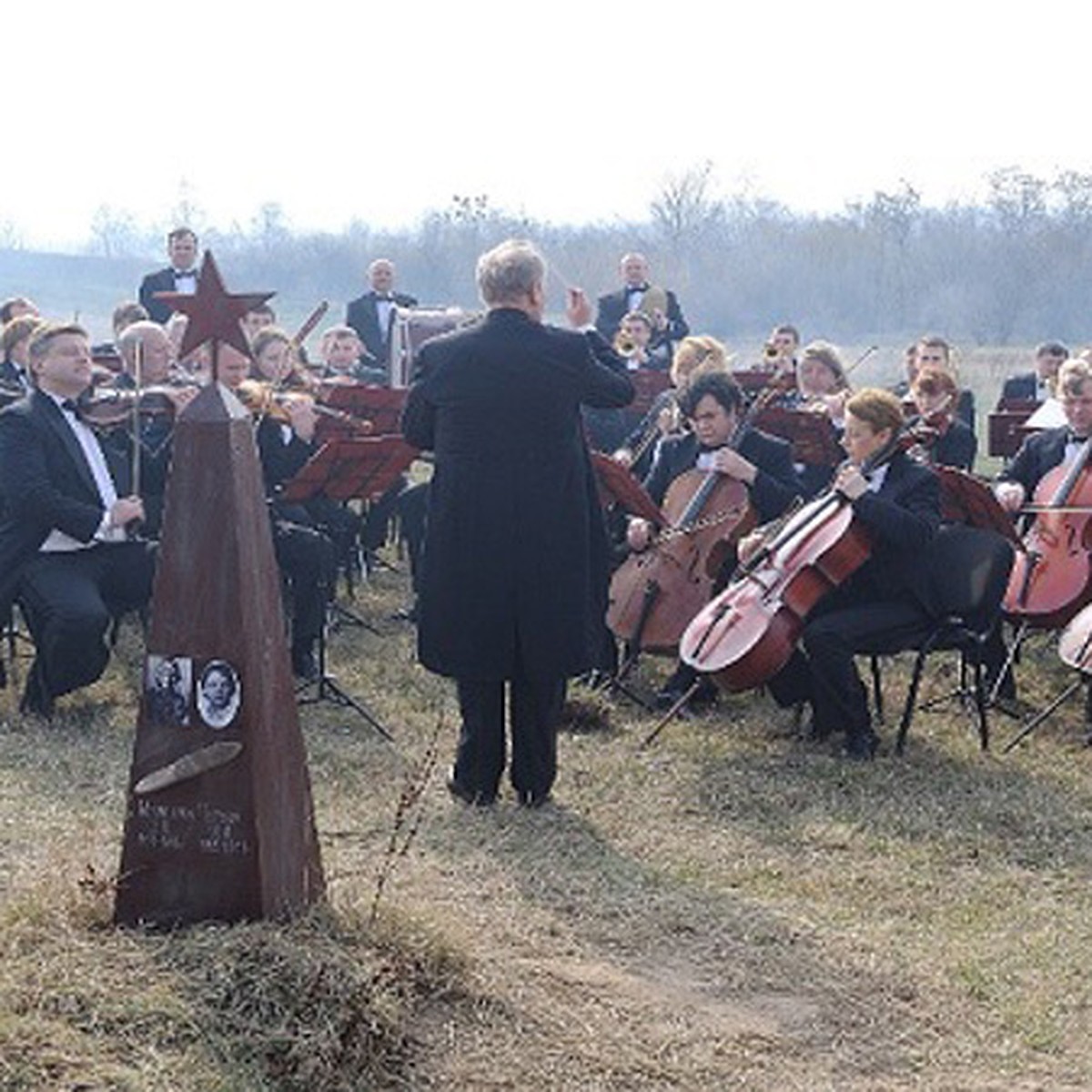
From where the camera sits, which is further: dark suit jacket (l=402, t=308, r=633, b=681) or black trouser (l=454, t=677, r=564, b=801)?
black trouser (l=454, t=677, r=564, b=801)

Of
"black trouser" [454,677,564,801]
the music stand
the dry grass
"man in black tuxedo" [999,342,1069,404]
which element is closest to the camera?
the dry grass

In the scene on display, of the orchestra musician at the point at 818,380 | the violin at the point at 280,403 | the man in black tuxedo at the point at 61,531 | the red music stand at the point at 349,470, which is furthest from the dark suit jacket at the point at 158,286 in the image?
the man in black tuxedo at the point at 61,531

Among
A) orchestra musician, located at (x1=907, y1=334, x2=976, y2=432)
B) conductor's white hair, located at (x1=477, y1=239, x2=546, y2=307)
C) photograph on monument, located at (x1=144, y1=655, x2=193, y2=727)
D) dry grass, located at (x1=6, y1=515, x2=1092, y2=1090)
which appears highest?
conductor's white hair, located at (x1=477, y1=239, x2=546, y2=307)

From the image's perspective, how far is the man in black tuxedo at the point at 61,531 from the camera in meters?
7.12

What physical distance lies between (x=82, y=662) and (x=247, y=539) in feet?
10.5

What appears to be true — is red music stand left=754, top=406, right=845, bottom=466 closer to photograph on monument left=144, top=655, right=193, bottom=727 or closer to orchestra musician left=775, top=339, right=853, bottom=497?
orchestra musician left=775, top=339, right=853, bottom=497

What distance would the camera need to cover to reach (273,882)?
4.12 m

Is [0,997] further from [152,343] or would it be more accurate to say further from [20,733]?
[152,343]

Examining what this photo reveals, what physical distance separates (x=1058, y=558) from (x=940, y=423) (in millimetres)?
881

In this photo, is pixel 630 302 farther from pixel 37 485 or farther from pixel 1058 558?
pixel 37 485

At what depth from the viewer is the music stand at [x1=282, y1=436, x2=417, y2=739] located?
758cm

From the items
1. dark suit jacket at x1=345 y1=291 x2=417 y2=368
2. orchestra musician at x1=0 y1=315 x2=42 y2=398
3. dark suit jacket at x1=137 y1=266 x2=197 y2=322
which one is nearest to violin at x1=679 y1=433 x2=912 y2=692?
orchestra musician at x1=0 y1=315 x2=42 y2=398

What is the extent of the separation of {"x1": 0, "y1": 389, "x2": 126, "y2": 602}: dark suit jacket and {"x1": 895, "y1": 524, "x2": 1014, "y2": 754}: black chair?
3.17 m

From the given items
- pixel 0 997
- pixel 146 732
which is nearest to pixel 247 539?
pixel 146 732
